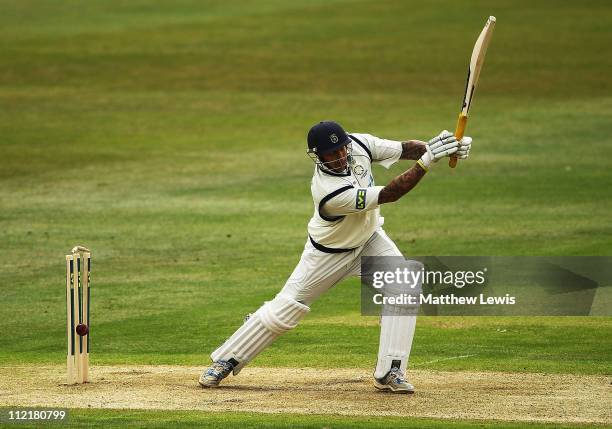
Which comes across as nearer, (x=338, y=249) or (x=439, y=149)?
(x=439, y=149)

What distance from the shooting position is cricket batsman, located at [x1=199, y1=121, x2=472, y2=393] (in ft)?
29.6

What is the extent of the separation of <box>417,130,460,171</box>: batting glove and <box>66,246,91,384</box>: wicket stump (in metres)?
2.70

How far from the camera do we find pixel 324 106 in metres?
30.8

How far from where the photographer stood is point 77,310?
9234 mm

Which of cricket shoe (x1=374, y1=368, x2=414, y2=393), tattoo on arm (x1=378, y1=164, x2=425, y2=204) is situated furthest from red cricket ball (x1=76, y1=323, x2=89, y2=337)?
tattoo on arm (x1=378, y1=164, x2=425, y2=204)

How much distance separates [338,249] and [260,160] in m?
15.0

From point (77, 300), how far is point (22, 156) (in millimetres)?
16014

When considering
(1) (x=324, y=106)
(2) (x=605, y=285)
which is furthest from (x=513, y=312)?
(1) (x=324, y=106)

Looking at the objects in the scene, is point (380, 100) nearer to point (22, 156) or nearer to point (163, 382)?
point (22, 156)

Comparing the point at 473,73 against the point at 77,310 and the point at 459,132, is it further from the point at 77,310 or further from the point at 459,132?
the point at 77,310

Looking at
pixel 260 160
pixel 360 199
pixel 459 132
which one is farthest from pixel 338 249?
pixel 260 160

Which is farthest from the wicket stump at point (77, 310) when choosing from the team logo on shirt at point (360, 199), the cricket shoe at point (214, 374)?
the team logo on shirt at point (360, 199)

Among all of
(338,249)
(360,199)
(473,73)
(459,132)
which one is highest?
(473,73)

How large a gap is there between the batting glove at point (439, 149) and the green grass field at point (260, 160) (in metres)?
1.98
